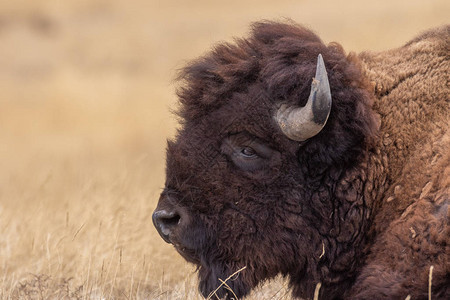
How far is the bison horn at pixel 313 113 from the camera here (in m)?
3.99

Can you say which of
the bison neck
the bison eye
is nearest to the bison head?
the bison eye

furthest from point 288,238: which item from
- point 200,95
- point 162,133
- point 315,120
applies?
point 162,133

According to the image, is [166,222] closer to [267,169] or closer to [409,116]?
[267,169]

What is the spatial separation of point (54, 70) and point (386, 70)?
1952cm

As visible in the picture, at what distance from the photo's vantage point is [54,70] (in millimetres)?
22875

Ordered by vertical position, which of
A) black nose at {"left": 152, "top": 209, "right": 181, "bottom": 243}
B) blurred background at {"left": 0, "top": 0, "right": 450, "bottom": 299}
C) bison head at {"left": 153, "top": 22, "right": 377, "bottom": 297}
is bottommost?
blurred background at {"left": 0, "top": 0, "right": 450, "bottom": 299}

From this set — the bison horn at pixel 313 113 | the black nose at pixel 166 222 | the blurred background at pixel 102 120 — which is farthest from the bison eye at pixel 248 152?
the blurred background at pixel 102 120

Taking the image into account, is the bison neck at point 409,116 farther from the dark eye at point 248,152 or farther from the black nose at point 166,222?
the black nose at point 166,222

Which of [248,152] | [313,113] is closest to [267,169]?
[248,152]

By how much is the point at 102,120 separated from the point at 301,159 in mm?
13636

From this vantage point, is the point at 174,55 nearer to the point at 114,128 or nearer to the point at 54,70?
the point at 54,70

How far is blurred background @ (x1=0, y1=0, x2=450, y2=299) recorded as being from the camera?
5.92 metres

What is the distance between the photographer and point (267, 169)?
14.0ft

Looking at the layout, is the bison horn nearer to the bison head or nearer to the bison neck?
the bison head
